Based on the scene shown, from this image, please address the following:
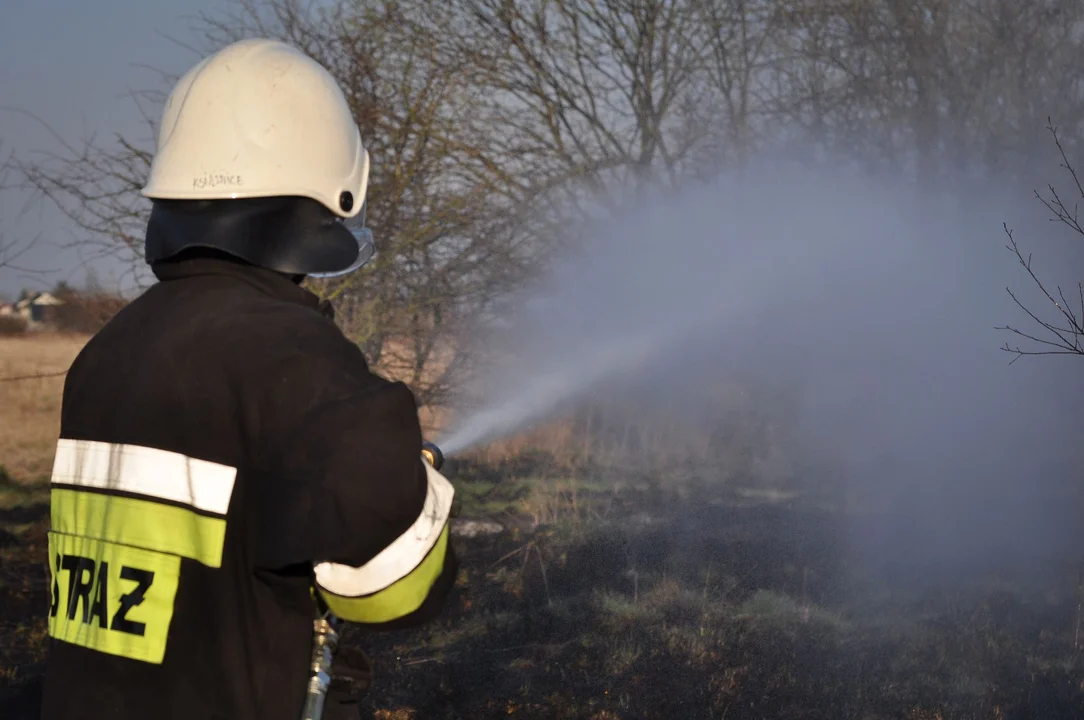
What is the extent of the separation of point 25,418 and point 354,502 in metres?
8.79

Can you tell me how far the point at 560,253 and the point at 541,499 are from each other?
2642 mm

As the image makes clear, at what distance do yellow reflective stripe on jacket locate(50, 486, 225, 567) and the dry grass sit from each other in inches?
283

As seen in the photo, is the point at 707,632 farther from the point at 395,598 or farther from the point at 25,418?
the point at 25,418

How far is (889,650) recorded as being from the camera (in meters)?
4.74

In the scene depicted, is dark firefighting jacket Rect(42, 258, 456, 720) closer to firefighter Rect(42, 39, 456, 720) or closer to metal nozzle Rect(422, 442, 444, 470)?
firefighter Rect(42, 39, 456, 720)

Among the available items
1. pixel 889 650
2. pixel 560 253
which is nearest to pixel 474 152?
pixel 560 253

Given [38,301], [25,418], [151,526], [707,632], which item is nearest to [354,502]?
[151,526]

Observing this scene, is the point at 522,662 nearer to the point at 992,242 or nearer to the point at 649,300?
the point at 649,300

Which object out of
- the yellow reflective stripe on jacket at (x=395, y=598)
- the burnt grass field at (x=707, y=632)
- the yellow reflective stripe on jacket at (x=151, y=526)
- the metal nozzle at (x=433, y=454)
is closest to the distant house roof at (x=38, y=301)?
the burnt grass field at (x=707, y=632)

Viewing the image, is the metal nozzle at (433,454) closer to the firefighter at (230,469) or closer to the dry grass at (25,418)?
the firefighter at (230,469)

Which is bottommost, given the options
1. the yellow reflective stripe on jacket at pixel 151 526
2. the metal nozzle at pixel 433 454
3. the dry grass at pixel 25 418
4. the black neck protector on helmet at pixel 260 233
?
the dry grass at pixel 25 418

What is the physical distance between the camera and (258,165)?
166 centimetres

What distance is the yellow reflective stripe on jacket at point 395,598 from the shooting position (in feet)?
4.79

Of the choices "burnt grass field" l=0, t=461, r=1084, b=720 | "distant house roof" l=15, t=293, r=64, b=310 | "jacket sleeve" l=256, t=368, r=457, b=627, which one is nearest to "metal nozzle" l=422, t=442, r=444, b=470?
"jacket sleeve" l=256, t=368, r=457, b=627
